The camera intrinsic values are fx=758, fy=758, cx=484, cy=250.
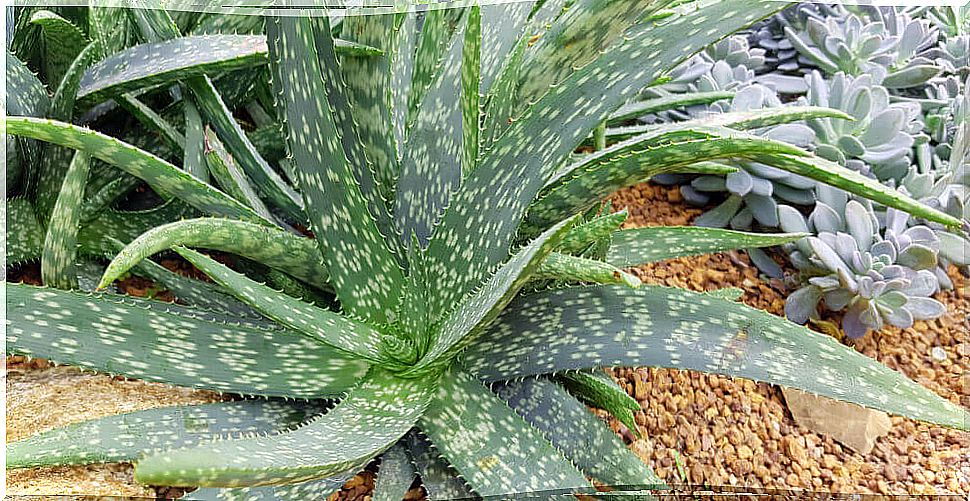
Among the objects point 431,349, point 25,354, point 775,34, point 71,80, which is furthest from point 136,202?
point 775,34

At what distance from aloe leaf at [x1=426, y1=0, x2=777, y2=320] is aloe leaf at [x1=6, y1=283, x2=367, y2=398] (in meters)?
0.15

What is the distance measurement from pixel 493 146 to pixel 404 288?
0.49 feet

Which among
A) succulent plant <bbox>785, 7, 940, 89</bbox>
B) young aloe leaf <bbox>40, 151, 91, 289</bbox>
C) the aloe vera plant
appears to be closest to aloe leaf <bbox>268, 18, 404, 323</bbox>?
the aloe vera plant

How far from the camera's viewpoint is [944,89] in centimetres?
126

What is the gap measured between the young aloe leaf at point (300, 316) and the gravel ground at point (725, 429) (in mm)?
158

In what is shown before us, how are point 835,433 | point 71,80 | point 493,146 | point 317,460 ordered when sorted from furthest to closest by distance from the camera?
point 835,433, point 71,80, point 493,146, point 317,460

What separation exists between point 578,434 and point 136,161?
0.47 meters

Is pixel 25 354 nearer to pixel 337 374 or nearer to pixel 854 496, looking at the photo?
pixel 337 374

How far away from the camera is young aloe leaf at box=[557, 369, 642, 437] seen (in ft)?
2.33

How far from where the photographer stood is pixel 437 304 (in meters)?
0.68

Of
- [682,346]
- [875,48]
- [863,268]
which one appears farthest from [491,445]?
[875,48]

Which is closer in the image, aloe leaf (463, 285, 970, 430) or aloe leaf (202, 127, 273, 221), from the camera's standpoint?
aloe leaf (463, 285, 970, 430)

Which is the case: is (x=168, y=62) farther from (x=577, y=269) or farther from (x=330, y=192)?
(x=577, y=269)

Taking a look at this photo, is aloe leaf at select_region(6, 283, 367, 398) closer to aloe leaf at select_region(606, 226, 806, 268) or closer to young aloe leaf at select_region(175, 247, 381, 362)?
young aloe leaf at select_region(175, 247, 381, 362)
